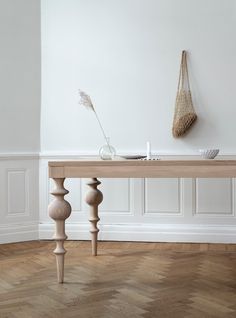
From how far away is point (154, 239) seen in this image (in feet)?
14.6

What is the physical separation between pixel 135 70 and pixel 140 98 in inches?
10.0

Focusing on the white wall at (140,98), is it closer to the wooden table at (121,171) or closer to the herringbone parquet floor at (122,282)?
the herringbone parquet floor at (122,282)

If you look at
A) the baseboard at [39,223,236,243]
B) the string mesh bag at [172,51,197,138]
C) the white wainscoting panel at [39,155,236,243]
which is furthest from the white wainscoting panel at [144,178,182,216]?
the string mesh bag at [172,51,197,138]

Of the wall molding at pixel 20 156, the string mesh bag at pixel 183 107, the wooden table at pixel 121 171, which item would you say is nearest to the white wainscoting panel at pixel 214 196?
the string mesh bag at pixel 183 107

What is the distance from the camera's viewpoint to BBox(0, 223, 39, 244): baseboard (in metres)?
Result: 4.45

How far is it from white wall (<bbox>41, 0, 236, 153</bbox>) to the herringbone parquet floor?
3.21ft

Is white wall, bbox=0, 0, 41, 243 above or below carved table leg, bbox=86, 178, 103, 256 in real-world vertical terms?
above

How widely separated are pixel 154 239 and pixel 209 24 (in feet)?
6.34

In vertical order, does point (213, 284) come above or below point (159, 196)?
below

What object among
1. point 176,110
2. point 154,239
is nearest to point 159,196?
point 154,239

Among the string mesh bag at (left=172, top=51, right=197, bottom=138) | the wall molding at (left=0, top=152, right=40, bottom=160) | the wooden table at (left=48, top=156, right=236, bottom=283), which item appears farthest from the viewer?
the wall molding at (left=0, top=152, right=40, bottom=160)

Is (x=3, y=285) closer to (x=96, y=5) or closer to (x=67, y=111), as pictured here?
(x=67, y=111)

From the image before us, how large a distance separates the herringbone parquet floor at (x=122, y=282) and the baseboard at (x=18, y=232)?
0.19 metres

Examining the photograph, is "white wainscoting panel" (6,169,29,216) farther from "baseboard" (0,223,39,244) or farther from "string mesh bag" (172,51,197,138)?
"string mesh bag" (172,51,197,138)
